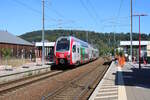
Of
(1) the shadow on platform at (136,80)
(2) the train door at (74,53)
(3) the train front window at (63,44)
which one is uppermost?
(3) the train front window at (63,44)

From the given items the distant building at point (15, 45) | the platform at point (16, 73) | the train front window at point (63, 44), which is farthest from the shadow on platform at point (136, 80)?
the distant building at point (15, 45)

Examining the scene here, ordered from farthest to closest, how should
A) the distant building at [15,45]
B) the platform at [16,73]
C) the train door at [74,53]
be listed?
1. the distant building at [15,45]
2. the train door at [74,53]
3. the platform at [16,73]

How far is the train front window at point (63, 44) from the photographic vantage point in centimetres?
2558

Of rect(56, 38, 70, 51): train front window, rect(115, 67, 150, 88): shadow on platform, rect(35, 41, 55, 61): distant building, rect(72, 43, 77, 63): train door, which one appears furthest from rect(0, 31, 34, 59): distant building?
rect(115, 67, 150, 88): shadow on platform

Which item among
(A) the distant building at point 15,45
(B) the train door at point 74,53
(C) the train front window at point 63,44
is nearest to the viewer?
(C) the train front window at point 63,44

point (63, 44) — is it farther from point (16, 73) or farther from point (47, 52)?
point (47, 52)

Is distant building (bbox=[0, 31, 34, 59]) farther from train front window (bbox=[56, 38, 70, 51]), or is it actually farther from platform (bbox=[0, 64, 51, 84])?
platform (bbox=[0, 64, 51, 84])

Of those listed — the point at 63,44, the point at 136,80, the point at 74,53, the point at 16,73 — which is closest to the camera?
the point at 136,80

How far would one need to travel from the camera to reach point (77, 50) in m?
27.6

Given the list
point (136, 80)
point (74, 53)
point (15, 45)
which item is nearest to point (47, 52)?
point (15, 45)

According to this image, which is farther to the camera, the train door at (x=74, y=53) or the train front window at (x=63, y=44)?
the train door at (x=74, y=53)

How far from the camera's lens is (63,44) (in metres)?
25.8

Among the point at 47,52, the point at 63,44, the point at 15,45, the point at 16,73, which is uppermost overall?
the point at 15,45

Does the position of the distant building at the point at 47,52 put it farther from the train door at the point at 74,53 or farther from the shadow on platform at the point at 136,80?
the shadow on platform at the point at 136,80
